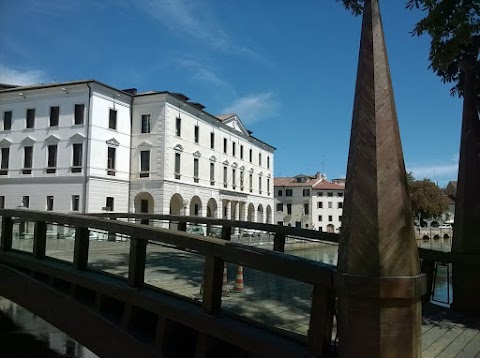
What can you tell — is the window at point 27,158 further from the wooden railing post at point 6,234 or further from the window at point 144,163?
the wooden railing post at point 6,234

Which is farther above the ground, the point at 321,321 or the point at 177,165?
the point at 177,165

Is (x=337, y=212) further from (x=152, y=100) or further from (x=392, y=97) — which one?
(x=392, y=97)

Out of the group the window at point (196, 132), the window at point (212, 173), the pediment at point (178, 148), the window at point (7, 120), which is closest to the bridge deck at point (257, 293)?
the pediment at point (178, 148)

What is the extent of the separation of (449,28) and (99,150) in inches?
1395

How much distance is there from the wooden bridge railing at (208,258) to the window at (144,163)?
34.8 m

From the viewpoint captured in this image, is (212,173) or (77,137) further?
(212,173)

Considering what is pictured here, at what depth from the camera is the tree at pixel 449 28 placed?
7.14 meters

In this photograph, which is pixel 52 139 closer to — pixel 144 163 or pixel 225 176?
pixel 144 163

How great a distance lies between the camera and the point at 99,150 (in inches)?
1545

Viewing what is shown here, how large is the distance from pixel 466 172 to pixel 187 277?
4346mm

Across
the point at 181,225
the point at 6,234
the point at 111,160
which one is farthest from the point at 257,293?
the point at 111,160

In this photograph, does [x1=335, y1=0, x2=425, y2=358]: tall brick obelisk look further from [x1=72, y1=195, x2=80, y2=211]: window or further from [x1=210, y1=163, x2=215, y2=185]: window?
[x1=210, y1=163, x2=215, y2=185]: window

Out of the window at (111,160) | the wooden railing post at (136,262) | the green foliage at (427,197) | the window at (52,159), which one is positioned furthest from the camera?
the green foliage at (427,197)

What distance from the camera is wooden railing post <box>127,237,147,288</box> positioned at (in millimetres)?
5766
